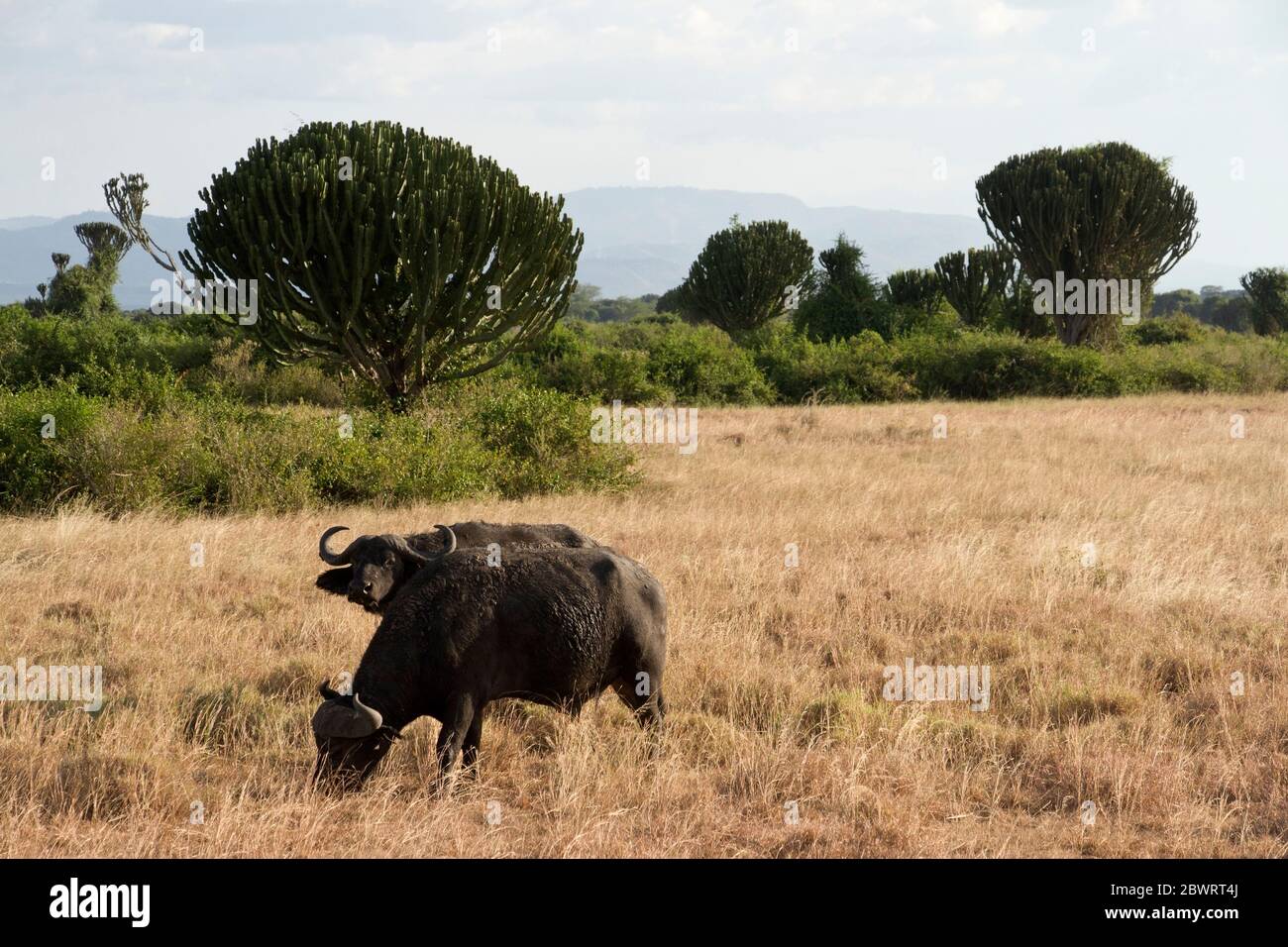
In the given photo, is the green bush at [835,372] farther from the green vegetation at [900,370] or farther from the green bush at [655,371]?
the green bush at [655,371]

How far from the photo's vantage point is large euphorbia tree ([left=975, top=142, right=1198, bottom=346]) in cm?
3170

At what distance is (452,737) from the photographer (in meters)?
4.82

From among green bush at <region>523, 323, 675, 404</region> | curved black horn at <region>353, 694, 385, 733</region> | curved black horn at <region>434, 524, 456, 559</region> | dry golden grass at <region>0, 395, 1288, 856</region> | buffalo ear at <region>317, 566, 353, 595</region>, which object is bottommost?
dry golden grass at <region>0, 395, 1288, 856</region>

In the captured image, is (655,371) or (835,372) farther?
(835,372)

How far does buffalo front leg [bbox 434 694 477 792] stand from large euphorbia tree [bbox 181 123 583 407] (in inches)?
459

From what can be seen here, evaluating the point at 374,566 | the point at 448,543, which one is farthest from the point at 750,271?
the point at 374,566

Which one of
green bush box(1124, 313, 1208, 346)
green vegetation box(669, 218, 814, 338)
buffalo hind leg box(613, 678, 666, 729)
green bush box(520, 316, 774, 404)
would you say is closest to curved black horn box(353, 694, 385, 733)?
buffalo hind leg box(613, 678, 666, 729)

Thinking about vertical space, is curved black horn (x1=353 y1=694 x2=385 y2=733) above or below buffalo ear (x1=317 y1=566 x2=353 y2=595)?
below

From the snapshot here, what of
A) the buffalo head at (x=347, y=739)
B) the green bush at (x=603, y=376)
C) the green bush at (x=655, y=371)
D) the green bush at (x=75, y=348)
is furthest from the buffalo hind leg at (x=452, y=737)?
the green bush at (x=75, y=348)

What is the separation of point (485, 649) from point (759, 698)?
1907 mm

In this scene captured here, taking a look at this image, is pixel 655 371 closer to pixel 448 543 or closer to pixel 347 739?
pixel 448 543

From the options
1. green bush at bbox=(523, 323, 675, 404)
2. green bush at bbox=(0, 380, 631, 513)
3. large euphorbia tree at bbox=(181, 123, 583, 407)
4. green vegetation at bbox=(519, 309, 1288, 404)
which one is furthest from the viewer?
green vegetation at bbox=(519, 309, 1288, 404)

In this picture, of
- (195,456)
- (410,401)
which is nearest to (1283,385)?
(410,401)

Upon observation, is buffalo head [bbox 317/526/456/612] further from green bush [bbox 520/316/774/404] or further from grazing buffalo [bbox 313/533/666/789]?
green bush [bbox 520/316/774/404]
